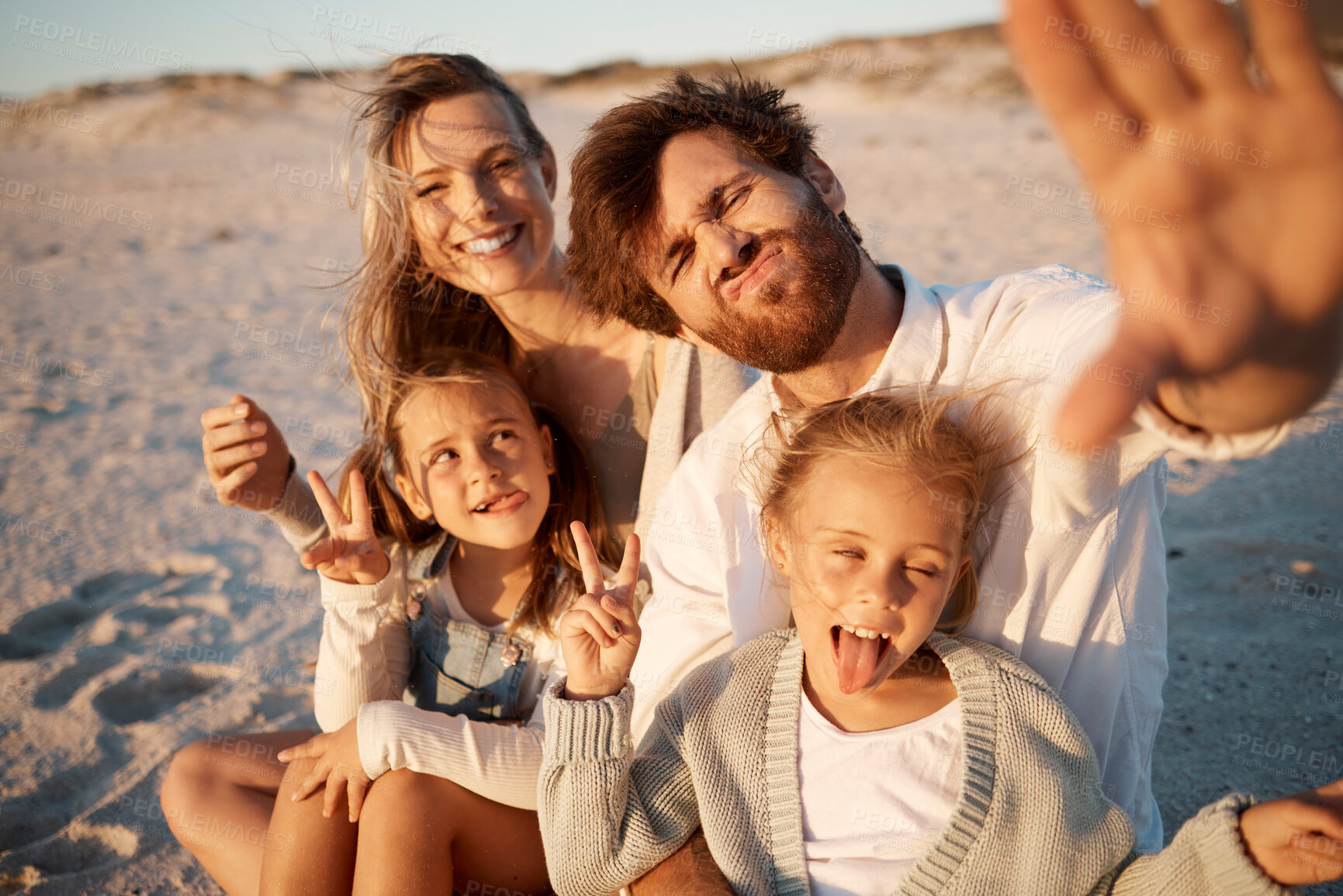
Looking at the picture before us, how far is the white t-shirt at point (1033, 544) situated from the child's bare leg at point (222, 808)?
1052mm

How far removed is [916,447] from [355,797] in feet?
4.88

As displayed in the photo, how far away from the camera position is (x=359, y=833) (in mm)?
2041

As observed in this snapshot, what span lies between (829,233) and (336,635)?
1.66m

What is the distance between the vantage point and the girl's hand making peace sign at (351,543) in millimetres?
2369

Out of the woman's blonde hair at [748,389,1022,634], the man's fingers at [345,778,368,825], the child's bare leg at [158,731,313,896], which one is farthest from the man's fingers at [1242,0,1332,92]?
the child's bare leg at [158,731,313,896]

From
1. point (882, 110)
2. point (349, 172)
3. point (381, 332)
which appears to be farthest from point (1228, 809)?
point (882, 110)

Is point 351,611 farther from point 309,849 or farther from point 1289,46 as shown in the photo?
point 1289,46

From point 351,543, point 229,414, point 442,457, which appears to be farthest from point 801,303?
point 229,414

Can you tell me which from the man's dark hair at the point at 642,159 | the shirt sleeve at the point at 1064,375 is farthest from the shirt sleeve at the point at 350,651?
the shirt sleeve at the point at 1064,375

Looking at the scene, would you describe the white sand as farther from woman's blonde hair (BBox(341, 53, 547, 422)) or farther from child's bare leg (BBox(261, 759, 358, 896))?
child's bare leg (BBox(261, 759, 358, 896))

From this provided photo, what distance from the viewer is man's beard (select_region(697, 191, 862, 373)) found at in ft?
7.20

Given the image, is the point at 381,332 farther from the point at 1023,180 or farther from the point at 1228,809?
the point at 1023,180

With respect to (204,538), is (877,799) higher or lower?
higher

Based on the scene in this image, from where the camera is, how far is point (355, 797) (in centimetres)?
210
